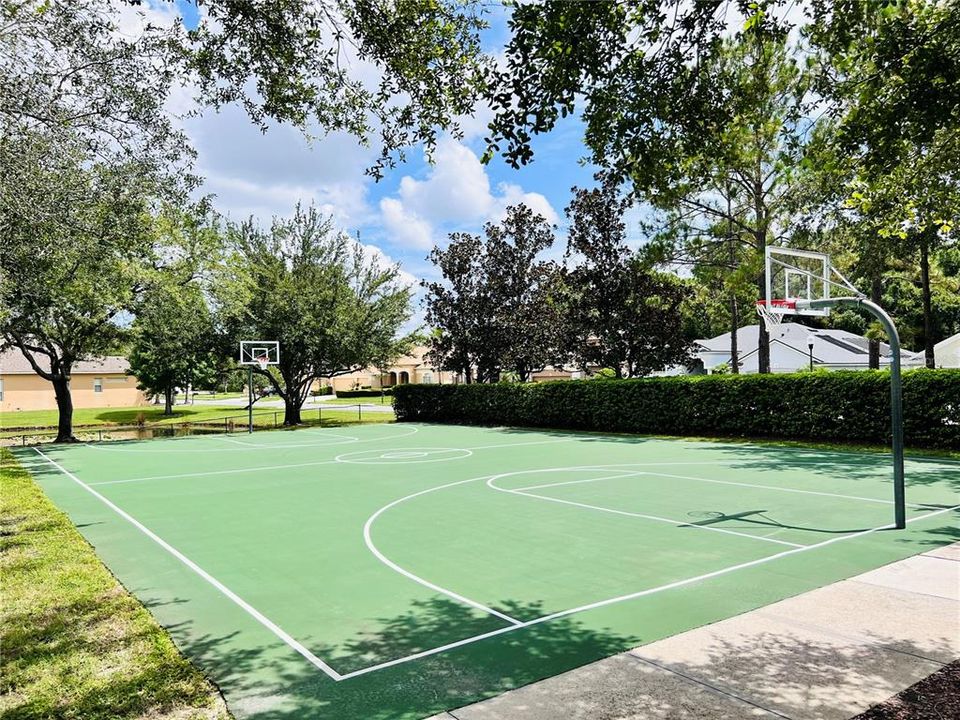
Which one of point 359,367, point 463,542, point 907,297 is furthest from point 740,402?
point 907,297

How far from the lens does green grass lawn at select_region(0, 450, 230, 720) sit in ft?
13.4

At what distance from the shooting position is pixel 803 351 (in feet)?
125

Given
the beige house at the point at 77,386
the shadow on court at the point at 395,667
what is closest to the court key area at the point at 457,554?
the shadow on court at the point at 395,667

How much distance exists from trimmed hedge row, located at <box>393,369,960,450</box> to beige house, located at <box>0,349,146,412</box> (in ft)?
106

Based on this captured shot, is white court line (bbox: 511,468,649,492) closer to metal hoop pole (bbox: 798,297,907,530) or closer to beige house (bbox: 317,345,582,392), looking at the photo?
metal hoop pole (bbox: 798,297,907,530)

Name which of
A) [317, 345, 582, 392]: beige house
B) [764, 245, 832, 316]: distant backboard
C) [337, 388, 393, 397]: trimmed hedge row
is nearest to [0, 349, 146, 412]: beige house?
[317, 345, 582, 392]: beige house

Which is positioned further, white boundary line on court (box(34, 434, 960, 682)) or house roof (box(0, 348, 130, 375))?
house roof (box(0, 348, 130, 375))

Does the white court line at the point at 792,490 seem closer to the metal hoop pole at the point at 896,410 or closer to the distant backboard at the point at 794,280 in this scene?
the metal hoop pole at the point at 896,410

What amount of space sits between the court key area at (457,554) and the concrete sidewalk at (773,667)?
0.85 feet

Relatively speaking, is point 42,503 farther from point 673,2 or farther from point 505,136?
point 673,2

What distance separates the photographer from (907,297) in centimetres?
4181

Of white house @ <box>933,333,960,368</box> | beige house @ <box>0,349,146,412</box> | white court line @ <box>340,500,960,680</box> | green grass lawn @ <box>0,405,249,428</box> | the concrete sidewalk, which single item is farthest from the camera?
beige house @ <box>0,349,146,412</box>

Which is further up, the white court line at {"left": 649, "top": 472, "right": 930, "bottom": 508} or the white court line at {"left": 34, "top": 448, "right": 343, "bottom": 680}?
the white court line at {"left": 649, "top": 472, "right": 930, "bottom": 508}

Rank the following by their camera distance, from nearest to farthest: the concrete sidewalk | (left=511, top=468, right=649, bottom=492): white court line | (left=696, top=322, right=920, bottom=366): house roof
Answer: the concrete sidewalk → (left=511, top=468, right=649, bottom=492): white court line → (left=696, top=322, right=920, bottom=366): house roof
